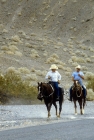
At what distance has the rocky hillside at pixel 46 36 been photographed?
55.4 m

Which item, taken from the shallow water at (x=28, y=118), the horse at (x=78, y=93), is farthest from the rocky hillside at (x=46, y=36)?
the horse at (x=78, y=93)

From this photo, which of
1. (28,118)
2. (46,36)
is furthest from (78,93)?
(46,36)

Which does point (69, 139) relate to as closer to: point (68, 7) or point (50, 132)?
point (50, 132)

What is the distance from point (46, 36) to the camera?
2908 inches

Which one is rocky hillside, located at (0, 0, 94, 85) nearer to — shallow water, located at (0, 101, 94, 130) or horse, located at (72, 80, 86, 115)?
shallow water, located at (0, 101, 94, 130)

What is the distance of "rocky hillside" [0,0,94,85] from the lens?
55441 millimetres

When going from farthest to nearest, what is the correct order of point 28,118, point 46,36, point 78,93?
point 46,36, point 78,93, point 28,118

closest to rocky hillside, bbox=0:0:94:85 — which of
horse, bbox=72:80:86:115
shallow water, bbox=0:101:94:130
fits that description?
shallow water, bbox=0:101:94:130

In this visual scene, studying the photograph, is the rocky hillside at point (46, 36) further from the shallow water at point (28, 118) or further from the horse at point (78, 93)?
the horse at point (78, 93)

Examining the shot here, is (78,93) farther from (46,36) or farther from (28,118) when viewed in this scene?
(46,36)

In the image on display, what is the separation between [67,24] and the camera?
7669 centimetres

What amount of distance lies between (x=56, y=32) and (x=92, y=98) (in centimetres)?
4032

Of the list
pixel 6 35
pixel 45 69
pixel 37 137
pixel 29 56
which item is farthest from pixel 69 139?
pixel 6 35

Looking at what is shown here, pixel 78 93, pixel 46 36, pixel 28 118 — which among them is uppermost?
pixel 46 36
